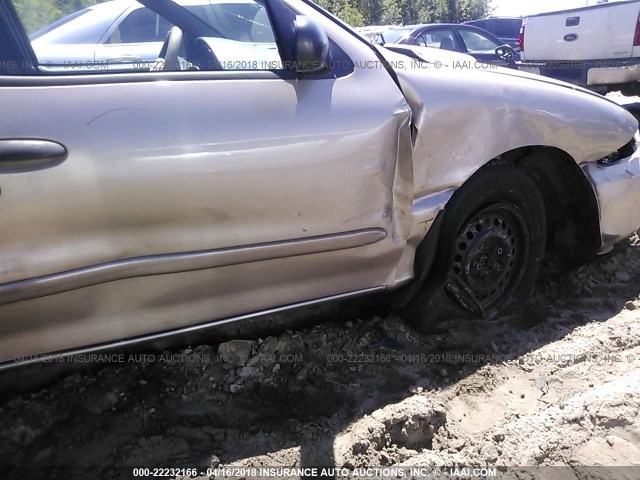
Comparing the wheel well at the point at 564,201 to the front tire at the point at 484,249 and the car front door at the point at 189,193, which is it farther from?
the car front door at the point at 189,193

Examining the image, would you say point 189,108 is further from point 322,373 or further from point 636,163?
point 636,163

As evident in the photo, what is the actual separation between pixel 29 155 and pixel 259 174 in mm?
748

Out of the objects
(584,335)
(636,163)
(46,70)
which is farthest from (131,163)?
(636,163)

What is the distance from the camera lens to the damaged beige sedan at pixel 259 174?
1.76m

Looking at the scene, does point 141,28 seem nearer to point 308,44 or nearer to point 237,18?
point 237,18

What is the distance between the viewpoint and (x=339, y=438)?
2.11 metres

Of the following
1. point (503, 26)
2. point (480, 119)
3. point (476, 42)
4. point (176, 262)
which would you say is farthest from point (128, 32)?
point (503, 26)

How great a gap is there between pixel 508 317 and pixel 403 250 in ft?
3.05

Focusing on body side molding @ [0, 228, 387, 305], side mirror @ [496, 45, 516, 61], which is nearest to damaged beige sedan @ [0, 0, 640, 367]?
body side molding @ [0, 228, 387, 305]

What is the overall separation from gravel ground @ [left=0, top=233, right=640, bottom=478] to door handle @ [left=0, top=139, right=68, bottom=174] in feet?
3.58

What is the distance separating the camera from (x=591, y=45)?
27.7 ft

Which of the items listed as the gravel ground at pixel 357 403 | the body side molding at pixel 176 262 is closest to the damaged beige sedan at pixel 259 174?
the body side molding at pixel 176 262

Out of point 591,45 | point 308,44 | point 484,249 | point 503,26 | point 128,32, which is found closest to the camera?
point 308,44

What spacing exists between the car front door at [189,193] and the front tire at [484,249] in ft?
1.14
